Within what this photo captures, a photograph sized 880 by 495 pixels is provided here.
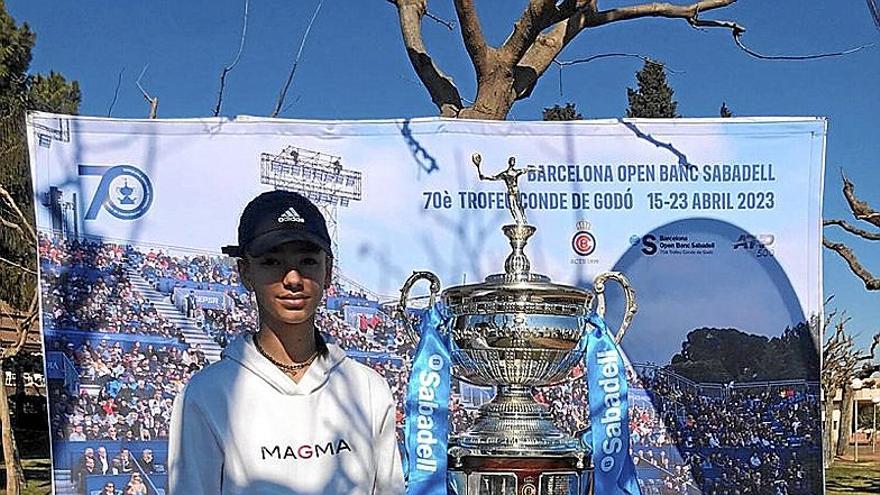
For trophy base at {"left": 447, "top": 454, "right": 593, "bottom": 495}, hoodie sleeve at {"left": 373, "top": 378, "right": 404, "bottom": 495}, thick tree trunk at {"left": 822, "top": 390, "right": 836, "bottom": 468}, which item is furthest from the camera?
thick tree trunk at {"left": 822, "top": 390, "right": 836, "bottom": 468}

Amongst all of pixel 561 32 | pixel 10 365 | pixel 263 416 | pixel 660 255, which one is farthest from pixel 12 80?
pixel 263 416

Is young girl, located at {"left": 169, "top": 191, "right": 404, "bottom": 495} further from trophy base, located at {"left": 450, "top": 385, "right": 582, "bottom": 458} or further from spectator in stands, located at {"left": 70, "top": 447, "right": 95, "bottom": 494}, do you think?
spectator in stands, located at {"left": 70, "top": 447, "right": 95, "bottom": 494}

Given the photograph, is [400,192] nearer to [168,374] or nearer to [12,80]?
[168,374]

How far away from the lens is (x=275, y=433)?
4.61 ft

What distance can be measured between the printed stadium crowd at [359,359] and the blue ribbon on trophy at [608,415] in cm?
53

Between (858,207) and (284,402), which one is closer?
(284,402)

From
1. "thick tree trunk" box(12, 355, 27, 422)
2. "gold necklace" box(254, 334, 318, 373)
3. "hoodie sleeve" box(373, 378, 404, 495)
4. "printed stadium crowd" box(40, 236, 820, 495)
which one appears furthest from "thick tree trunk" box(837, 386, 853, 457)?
"gold necklace" box(254, 334, 318, 373)

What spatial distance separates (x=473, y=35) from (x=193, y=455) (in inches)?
91.6

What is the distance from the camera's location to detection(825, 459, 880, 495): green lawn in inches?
398

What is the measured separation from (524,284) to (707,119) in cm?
100

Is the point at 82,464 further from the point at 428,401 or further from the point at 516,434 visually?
the point at 516,434

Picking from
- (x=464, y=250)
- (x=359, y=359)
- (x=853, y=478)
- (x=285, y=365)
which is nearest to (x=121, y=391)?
(x=359, y=359)

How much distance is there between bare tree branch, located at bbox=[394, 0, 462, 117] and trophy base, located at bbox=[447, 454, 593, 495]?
5.88 feet

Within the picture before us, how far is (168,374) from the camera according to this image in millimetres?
2791
